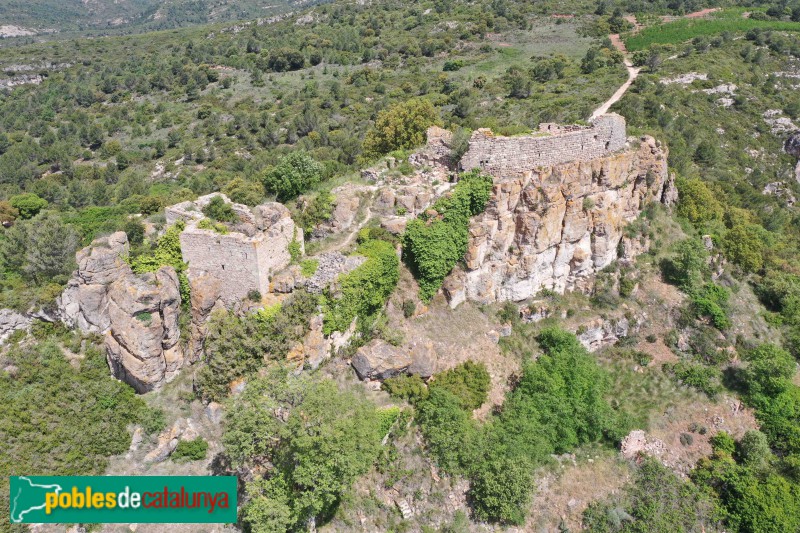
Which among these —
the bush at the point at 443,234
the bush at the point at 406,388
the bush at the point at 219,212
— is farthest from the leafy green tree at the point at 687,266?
the bush at the point at 219,212

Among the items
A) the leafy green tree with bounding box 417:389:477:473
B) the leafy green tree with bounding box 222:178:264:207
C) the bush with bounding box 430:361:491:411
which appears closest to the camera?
the leafy green tree with bounding box 417:389:477:473

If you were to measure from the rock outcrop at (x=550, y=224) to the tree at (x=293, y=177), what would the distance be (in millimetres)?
9791

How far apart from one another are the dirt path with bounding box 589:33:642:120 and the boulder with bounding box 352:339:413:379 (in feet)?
86.7

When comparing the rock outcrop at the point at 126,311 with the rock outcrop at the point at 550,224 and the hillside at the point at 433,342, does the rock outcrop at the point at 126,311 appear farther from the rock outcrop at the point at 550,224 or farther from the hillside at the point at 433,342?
the rock outcrop at the point at 550,224

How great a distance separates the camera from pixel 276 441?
18641 millimetres

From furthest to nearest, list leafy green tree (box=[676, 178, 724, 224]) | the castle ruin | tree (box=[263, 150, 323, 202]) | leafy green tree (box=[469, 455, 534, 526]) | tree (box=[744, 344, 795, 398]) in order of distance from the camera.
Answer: leafy green tree (box=[676, 178, 724, 224]), tree (box=[263, 150, 323, 202]), tree (box=[744, 344, 795, 398]), the castle ruin, leafy green tree (box=[469, 455, 534, 526])

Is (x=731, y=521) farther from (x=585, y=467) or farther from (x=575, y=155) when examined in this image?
(x=575, y=155)

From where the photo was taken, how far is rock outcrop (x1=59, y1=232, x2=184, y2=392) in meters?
21.2

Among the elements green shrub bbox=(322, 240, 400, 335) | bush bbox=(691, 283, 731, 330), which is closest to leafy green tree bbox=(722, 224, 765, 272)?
bush bbox=(691, 283, 731, 330)

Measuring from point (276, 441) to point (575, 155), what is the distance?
21.4 metres

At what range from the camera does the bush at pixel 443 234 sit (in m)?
24.9

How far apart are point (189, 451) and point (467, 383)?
42.3 ft

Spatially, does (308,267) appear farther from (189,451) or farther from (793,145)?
(793,145)

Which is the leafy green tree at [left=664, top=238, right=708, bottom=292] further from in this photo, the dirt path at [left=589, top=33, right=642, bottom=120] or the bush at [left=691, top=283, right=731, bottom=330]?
the dirt path at [left=589, top=33, right=642, bottom=120]
